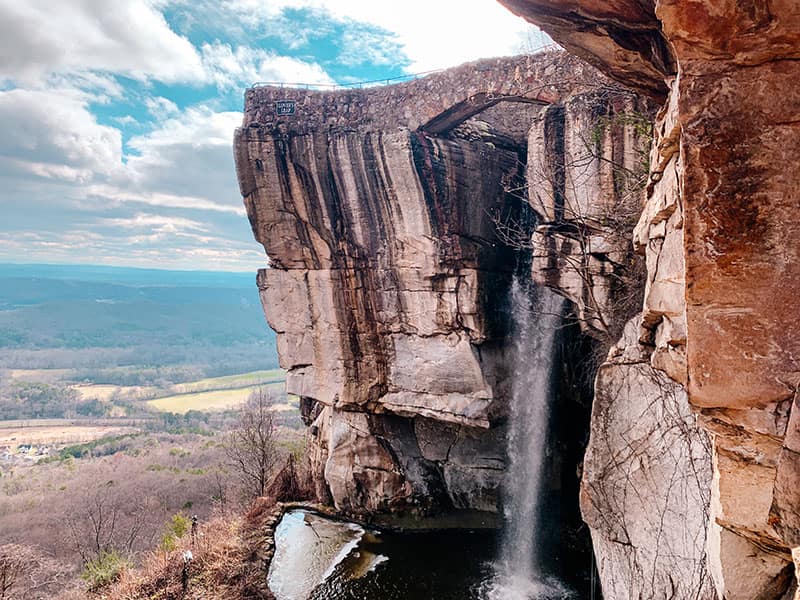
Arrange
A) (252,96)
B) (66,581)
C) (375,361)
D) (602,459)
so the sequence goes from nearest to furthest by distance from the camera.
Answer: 1. (602,459)
2. (252,96)
3. (375,361)
4. (66,581)

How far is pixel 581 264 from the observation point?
10.7 metres

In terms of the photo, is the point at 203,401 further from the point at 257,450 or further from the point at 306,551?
the point at 306,551

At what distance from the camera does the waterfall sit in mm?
13789

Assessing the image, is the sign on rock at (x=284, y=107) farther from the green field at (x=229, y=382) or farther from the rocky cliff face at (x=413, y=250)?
the green field at (x=229, y=382)

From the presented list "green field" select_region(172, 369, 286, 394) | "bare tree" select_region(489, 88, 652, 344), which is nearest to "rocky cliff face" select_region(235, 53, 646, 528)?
"bare tree" select_region(489, 88, 652, 344)

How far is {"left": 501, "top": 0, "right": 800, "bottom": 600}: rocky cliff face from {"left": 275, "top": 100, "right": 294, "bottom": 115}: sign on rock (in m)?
Answer: 12.6

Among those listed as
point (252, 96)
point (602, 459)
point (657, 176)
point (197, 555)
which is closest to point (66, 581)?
point (197, 555)

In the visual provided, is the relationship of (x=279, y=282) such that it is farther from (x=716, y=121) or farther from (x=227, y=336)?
(x=227, y=336)

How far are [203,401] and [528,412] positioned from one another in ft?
336

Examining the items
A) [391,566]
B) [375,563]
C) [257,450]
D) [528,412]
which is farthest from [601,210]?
[257,450]

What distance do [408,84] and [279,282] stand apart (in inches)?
280

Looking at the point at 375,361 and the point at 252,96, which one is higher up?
the point at 252,96

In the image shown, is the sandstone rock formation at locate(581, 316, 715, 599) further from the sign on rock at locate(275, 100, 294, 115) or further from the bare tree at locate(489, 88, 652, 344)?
the sign on rock at locate(275, 100, 294, 115)

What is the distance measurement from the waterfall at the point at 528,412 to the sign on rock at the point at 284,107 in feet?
26.2
